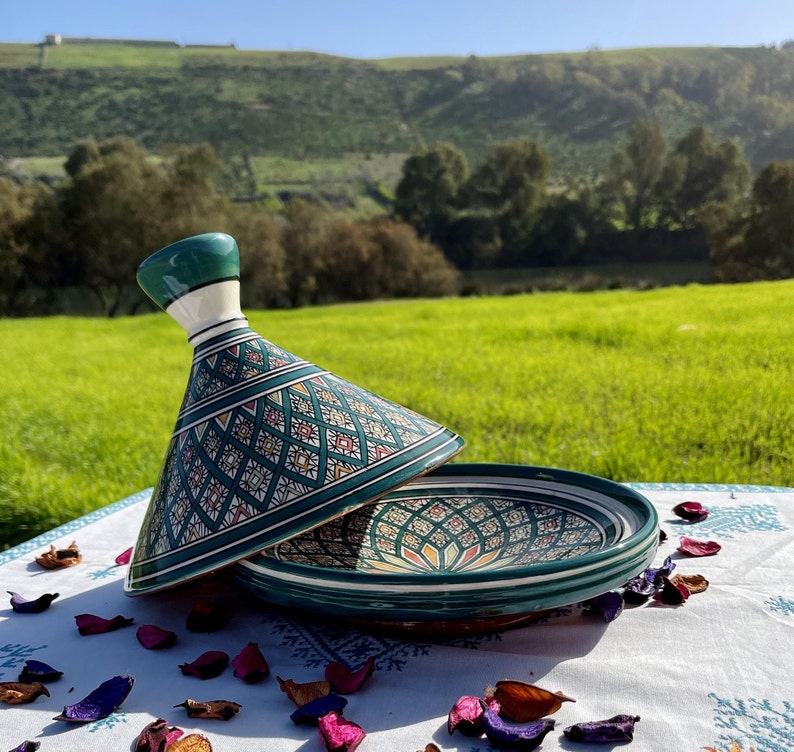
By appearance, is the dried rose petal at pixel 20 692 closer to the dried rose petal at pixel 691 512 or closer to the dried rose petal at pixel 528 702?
the dried rose petal at pixel 528 702

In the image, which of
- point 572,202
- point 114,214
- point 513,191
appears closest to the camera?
point 114,214

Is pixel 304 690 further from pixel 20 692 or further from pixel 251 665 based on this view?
pixel 20 692

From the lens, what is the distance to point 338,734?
105 centimetres

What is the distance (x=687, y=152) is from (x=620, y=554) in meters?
45.7

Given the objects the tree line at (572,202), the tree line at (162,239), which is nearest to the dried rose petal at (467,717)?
the tree line at (162,239)

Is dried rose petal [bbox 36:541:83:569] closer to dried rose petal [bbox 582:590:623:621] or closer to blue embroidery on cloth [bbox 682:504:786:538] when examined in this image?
dried rose petal [bbox 582:590:623:621]

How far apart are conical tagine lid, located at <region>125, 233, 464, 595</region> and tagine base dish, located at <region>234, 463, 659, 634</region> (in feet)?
0.32

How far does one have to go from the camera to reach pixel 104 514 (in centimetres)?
252

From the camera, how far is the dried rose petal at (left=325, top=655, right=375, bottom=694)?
1217 mm

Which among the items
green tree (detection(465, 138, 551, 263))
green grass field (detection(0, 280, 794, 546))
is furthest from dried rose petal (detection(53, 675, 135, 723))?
green tree (detection(465, 138, 551, 263))

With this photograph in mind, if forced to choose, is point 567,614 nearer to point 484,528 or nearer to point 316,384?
point 484,528

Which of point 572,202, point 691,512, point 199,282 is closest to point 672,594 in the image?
point 691,512

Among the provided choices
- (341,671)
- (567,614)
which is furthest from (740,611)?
(341,671)

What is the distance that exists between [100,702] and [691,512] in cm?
159
